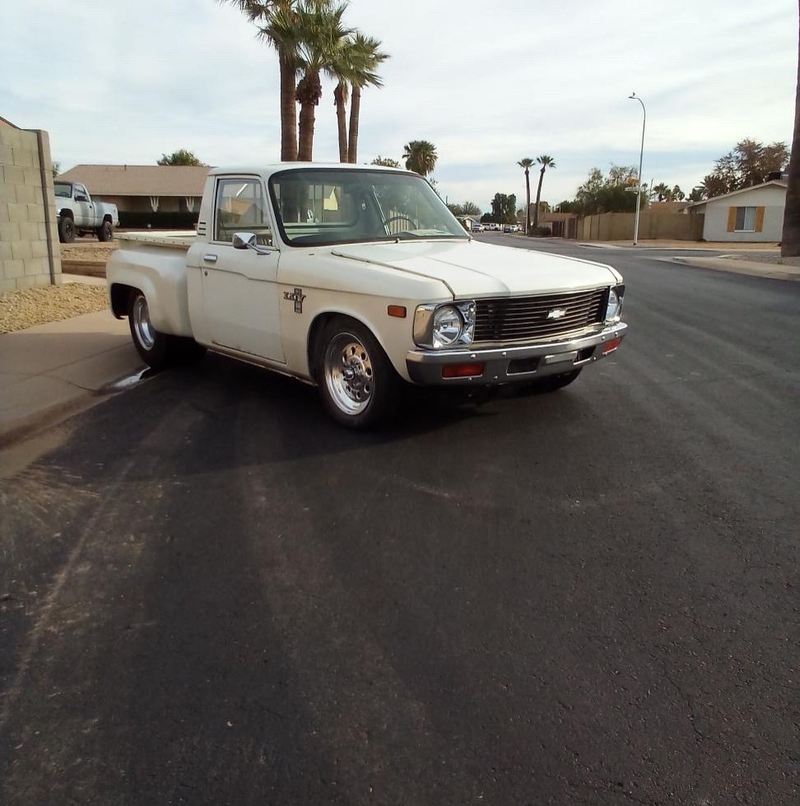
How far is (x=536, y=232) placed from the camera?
290ft

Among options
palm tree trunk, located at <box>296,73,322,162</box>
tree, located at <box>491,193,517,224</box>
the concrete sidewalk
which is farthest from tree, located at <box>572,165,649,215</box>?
tree, located at <box>491,193,517,224</box>

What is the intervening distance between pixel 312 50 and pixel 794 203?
50.0 ft

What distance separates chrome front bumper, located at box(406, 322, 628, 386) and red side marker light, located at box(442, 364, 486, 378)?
0.04 ft

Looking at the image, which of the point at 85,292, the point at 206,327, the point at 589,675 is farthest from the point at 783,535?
the point at 85,292

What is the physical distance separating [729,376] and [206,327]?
15.2 ft

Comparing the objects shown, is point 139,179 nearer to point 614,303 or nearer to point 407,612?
point 614,303

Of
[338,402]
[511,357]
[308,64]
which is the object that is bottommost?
[338,402]

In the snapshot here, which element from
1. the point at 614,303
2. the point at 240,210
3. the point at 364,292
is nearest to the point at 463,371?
the point at 364,292

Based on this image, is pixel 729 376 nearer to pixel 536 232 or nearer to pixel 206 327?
pixel 206 327

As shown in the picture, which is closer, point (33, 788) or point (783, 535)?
point (33, 788)

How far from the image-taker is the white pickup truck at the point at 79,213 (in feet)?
79.9

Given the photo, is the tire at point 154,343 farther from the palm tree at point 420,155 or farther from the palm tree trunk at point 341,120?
the palm tree at point 420,155

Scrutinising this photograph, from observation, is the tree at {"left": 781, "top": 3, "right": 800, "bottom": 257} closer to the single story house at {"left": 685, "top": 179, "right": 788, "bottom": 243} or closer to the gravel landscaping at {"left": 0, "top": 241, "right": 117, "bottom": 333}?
the gravel landscaping at {"left": 0, "top": 241, "right": 117, "bottom": 333}

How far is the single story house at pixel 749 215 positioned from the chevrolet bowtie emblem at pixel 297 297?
49.5 metres
